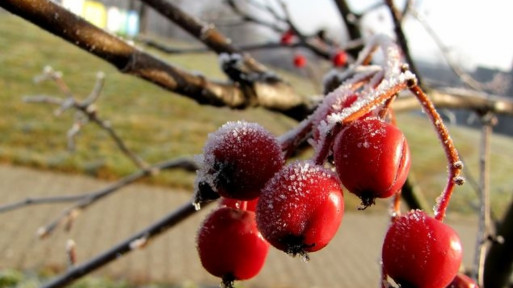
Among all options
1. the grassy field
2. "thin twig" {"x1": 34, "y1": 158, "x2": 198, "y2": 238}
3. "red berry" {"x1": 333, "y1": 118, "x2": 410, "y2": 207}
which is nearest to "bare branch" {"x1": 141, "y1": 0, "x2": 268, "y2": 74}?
"red berry" {"x1": 333, "y1": 118, "x2": 410, "y2": 207}

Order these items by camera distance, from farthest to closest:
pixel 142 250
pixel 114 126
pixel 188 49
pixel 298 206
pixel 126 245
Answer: pixel 114 126 < pixel 142 250 < pixel 188 49 < pixel 126 245 < pixel 298 206

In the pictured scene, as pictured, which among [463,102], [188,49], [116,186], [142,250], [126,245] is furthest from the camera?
[142,250]

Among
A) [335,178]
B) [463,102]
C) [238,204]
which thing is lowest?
[463,102]

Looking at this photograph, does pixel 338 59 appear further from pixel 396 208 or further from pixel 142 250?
pixel 142 250

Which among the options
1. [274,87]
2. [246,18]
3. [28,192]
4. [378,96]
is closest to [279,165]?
[378,96]

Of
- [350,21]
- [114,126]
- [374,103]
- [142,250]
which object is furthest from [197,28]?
[114,126]

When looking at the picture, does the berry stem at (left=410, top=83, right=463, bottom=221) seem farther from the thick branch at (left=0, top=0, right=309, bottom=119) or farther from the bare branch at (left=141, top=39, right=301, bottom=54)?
the bare branch at (left=141, top=39, right=301, bottom=54)

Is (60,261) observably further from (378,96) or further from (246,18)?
(378,96)
